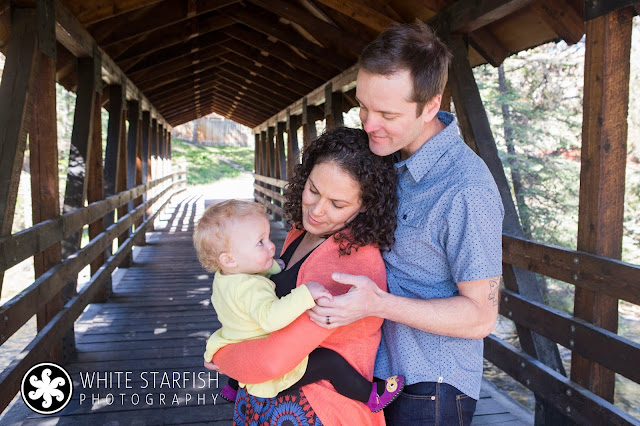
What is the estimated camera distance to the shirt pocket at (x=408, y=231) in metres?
1.50

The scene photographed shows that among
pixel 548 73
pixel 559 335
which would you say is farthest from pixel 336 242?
pixel 548 73

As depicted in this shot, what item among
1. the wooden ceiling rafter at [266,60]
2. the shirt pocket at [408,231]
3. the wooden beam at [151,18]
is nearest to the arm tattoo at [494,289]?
the shirt pocket at [408,231]

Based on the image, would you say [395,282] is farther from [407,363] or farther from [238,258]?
[238,258]

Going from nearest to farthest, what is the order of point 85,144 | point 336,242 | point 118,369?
point 336,242 → point 118,369 → point 85,144

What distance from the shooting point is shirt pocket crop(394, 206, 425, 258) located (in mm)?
1503

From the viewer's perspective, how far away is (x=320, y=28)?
219 inches

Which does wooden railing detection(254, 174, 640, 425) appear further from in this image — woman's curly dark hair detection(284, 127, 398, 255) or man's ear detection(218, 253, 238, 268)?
man's ear detection(218, 253, 238, 268)

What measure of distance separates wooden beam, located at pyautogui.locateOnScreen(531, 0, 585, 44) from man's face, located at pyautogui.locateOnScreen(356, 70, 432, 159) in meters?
2.20

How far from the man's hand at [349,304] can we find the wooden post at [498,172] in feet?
7.25

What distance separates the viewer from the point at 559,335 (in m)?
2.92

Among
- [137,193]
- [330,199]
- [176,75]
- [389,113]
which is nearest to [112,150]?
[137,193]

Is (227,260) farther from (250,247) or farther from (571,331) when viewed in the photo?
(571,331)

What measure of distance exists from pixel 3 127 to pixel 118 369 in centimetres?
200

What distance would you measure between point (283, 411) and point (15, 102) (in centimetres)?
240
